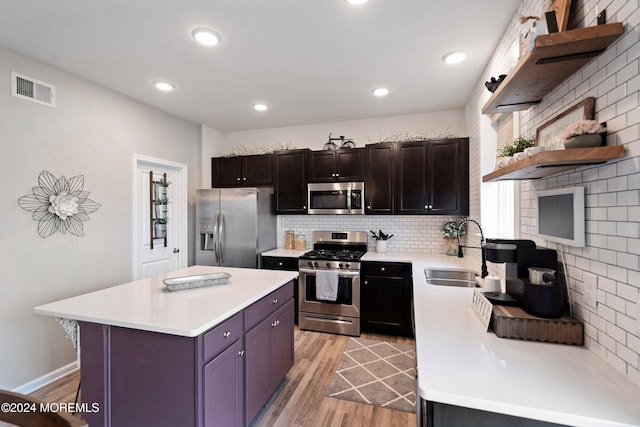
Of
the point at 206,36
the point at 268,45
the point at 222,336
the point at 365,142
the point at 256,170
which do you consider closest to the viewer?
the point at 222,336

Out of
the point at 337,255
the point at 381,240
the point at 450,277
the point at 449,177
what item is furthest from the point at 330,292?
the point at 449,177

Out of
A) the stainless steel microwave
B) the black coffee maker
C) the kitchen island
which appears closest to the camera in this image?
the black coffee maker

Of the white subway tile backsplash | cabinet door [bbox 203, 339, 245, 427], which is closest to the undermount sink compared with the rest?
the white subway tile backsplash

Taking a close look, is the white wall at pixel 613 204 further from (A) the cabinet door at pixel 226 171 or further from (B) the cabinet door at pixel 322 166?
(A) the cabinet door at pixel 226 171

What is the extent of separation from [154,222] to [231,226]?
92 centimetres

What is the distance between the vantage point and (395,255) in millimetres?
3758

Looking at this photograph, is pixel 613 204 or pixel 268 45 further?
pixel 268 45

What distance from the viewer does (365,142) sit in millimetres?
4086

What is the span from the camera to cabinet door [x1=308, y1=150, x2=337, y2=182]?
3.94m

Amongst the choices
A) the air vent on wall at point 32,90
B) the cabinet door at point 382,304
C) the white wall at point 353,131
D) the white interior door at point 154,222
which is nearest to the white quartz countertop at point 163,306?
the white interior door at point 154,222

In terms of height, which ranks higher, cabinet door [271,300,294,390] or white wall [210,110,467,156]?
white wall [210,110,467,156]

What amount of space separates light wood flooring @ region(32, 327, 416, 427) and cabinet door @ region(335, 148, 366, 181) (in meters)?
2.13

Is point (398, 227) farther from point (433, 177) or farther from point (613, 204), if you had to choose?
point (613, 204)

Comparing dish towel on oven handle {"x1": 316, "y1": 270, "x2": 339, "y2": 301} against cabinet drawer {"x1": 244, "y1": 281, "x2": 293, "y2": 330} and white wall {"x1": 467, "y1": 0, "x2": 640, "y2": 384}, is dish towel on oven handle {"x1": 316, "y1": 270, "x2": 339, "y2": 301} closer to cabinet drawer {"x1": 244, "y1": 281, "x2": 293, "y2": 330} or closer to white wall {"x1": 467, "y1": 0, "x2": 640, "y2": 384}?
cabinet drawer {"x1": 244, "y1": 281, "x2": 293, "y2": 330}
